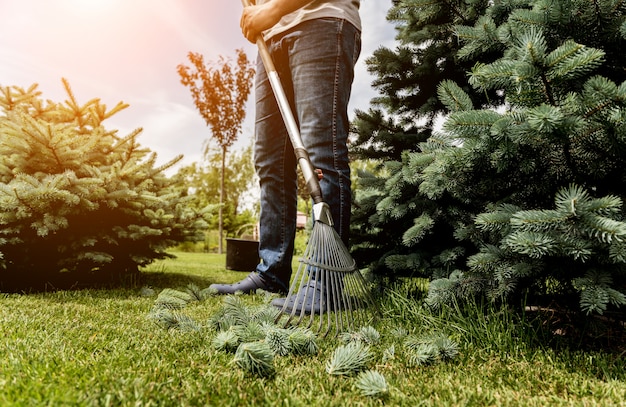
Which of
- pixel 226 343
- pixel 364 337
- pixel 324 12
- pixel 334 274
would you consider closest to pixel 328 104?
pixel 324 12

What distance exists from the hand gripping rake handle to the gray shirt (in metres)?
0.15

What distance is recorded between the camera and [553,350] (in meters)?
1.27

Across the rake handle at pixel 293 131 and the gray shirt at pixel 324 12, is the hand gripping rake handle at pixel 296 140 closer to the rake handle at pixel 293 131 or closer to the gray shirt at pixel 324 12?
the rake handle at pixel 293 131

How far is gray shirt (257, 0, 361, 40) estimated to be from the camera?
1.95 m

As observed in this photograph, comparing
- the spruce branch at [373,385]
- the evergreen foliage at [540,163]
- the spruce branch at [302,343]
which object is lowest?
the spruce branch at [373,385]

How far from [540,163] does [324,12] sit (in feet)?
3.88

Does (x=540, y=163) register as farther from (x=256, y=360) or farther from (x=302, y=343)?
(x=256, y=360)

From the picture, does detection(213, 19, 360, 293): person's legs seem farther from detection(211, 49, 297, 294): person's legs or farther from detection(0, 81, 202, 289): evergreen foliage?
detection(0, 81, 202, 289): evergreen foliage

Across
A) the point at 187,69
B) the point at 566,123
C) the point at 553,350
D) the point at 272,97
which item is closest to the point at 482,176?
the point at 566,123

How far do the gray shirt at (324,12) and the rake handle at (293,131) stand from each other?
0.15m

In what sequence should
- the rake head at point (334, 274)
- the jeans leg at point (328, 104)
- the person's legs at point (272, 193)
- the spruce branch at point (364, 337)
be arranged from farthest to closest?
the person's legs at point (272, 193) → the jeans leg at point (328, 104) → the rake head at point (334, 274) → the spruce branch at point (364, 337)

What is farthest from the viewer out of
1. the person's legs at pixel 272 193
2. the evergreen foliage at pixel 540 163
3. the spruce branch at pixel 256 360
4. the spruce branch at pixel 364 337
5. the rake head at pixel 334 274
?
the person's legs at pixel 272 193

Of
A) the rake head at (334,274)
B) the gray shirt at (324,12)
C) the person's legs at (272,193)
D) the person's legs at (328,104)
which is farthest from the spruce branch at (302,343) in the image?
the gray shirt at (324,12)

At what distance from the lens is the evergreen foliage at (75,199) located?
2.16m
